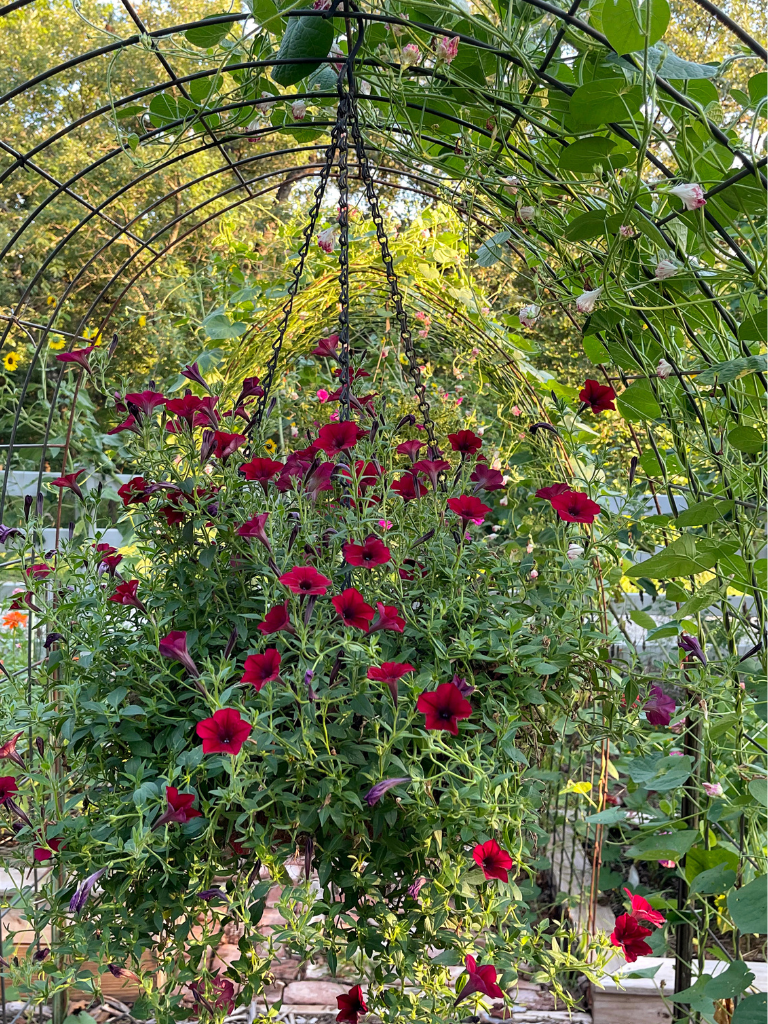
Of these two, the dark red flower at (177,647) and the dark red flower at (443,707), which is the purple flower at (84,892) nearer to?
the dark red flower at (177,647)

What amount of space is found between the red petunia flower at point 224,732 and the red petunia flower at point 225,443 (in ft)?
1.29

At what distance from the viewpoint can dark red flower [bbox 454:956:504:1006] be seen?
864mm

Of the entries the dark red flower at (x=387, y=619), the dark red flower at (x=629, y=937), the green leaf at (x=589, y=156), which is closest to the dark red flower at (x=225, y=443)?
the dark red flower at (x=387, y=619)

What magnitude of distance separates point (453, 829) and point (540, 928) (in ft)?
0.57

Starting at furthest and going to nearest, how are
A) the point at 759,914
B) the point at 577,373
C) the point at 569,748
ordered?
1. the point at 577,373
2. the point at 569,748
3. the point at 759,914

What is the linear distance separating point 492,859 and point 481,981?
137 millimetres

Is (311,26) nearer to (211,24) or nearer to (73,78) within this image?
(211,24)

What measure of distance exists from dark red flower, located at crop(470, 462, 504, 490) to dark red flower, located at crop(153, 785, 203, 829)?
62 centimetres

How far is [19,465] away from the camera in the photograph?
5.29m

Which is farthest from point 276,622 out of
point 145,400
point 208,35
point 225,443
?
point 208,35

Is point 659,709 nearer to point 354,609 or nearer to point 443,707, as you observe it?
point 443,707

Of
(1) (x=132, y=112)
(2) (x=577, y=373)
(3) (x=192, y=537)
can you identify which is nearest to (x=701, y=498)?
(3) (x=192, y=537)

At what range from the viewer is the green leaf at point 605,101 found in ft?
2.92

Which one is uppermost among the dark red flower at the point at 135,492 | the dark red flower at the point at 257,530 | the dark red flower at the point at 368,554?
the dark red flower at the point at 135,492
